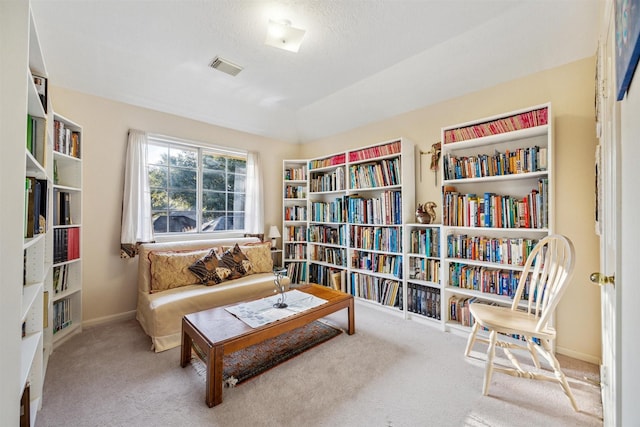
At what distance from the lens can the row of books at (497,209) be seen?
6.91ft

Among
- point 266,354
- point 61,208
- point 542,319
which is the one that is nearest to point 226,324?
point 266,354

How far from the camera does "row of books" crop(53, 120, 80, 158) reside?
7.22ft

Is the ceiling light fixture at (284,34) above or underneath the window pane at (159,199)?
above

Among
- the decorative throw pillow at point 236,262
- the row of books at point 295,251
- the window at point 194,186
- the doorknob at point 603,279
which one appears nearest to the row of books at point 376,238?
the row of books at point 295,251

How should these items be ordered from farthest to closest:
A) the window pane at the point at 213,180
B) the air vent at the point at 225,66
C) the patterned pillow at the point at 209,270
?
the window pane at the point at 213,180 → the patterned pillow at the point at 209,270 → the air vent at the point at 225,66

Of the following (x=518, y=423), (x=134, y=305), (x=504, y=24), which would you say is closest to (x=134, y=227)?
(x=134, y=305)

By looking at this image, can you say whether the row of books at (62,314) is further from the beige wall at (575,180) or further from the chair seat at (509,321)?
the beige wall at (575,180)

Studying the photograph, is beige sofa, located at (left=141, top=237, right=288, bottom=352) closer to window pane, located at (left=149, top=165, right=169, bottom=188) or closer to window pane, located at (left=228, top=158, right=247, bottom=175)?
window pane, located at (left=149, top=165, right=169, bottom=188)

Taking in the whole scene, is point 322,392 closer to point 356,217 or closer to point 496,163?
point 356,217

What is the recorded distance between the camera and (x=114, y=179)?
2.83 meters

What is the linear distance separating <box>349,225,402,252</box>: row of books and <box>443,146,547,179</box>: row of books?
0.85 meters

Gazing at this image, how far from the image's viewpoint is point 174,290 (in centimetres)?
258

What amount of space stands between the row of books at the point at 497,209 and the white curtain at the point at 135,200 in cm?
325

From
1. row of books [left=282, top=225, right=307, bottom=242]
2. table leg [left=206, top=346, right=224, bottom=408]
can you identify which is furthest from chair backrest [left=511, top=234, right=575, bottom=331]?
row of books [left=282, top=225, right=307, bottom=242]
